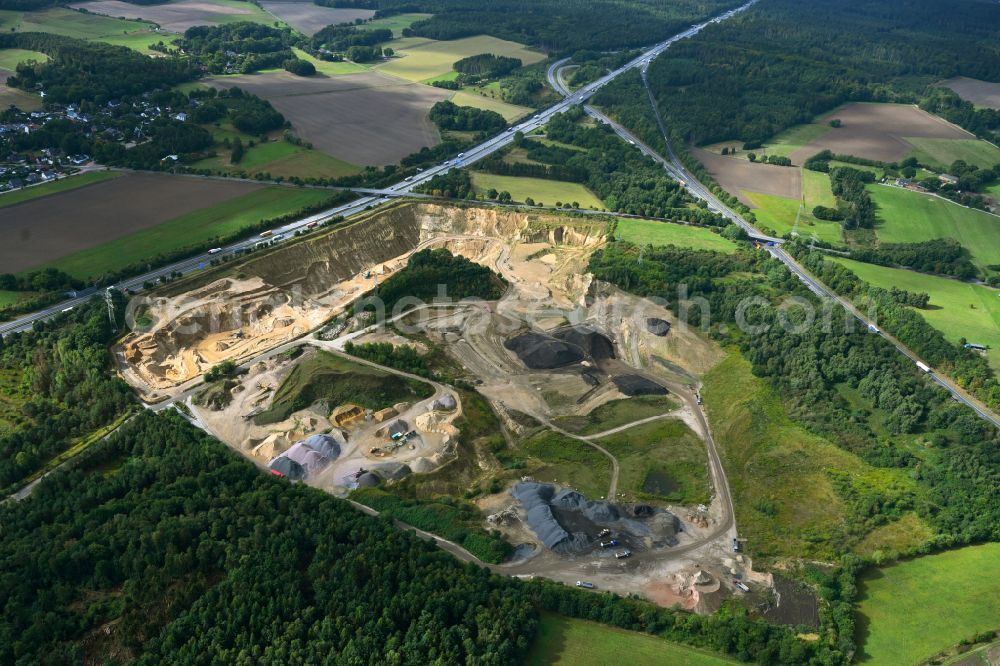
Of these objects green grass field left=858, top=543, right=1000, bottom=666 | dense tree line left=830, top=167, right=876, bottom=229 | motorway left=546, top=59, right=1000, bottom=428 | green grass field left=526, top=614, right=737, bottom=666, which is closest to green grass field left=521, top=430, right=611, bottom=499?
green grass field left=526, top=614, right=737, bottom=666

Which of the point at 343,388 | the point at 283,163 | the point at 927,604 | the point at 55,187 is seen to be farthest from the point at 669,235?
the point at 55,187

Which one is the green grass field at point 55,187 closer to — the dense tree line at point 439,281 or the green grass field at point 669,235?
the dense tree line at point 439,281

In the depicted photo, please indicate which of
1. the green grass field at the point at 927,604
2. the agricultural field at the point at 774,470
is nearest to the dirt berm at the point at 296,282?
the agricultural field at the point at 774,470

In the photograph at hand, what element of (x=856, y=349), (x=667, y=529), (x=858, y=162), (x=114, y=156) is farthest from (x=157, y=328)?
(x=858, y=162)

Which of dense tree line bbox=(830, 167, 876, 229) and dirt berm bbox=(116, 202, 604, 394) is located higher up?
dense tree line bbox=(830, 167, 876, 229)

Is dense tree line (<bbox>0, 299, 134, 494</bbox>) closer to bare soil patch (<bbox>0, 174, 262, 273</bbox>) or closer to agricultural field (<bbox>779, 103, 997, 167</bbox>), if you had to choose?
bare soil patch (<bbox>0, 174, 262, 273</bbox>)
